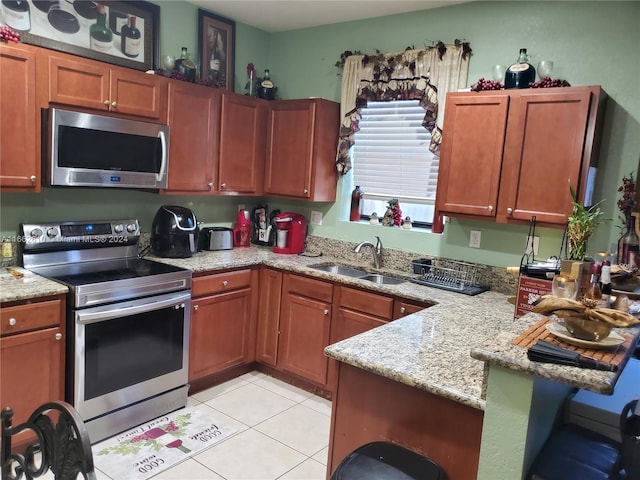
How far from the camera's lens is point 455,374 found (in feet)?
5.35

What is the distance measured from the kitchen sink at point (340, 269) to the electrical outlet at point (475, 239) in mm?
761

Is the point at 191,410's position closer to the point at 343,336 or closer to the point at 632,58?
the point at 343,336

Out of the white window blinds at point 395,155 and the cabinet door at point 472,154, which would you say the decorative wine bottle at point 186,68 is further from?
the cabinet door at point 472,154

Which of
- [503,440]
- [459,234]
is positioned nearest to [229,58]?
[459,234]

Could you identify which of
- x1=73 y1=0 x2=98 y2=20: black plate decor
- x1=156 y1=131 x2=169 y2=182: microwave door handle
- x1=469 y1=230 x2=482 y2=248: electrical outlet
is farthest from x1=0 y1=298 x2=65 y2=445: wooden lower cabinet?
x1=469 y1=230 x2=482 y2=248: electrical outlet

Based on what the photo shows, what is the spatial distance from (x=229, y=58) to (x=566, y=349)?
3434 mm

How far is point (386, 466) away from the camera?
4.94 ft

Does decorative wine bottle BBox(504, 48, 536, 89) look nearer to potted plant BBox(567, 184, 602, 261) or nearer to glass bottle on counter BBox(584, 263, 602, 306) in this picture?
potted plant BBox(567, 184, 602, 261)

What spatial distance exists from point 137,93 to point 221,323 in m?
1.59

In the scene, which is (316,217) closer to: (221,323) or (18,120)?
(221,323)

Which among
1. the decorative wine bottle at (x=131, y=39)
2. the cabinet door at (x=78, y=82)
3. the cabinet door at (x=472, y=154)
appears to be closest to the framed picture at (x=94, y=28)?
the decorative wine bottle at (x=131, y=39)

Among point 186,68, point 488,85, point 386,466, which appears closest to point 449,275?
point 488,85

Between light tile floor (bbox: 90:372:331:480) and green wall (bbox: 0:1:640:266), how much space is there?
4.22ft

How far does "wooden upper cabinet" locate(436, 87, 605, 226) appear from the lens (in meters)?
2.51
